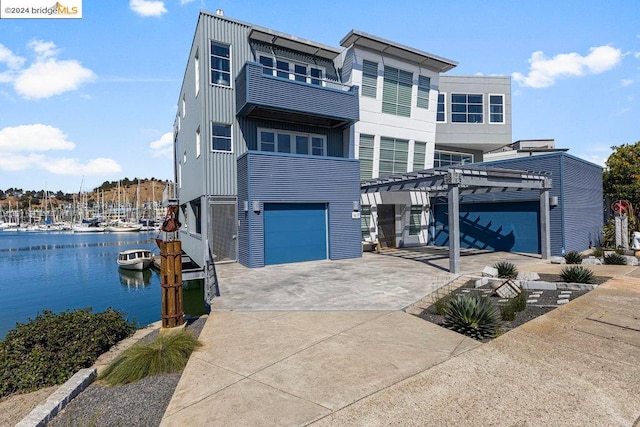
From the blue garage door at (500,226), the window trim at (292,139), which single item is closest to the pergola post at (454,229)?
the blue garage door at (500,226)

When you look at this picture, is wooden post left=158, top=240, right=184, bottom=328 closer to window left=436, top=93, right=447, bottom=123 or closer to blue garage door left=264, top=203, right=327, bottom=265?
blue garage door left=264, top=203, right=327, bottom=265

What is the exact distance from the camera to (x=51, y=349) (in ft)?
24.9

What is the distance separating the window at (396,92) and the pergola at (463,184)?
5.98 metres

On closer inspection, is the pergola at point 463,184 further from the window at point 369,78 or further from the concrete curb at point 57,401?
the concrete curb at point 57,401

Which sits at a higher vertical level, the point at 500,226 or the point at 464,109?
the point at 464,109

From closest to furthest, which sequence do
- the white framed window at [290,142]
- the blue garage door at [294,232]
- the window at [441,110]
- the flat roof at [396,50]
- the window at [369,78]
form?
the blue garage door at [294,232] < the white framed window at [290,142] < the flat roof at [396,50] < the window at [369,78] < the window at [441,110]

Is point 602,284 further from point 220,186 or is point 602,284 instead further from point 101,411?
point 220,186

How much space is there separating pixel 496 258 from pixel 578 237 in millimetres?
5373

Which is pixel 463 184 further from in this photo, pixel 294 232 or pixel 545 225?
pixel 294 232

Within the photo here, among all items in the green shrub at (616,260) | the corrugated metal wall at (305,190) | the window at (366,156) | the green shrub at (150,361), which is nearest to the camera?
the green shrub at (150,361)

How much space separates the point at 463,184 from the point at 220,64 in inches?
523

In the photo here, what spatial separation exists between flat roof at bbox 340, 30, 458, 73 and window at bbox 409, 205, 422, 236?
9.58m

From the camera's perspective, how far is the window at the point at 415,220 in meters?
23.5

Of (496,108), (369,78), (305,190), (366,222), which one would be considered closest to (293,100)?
(305,190)
